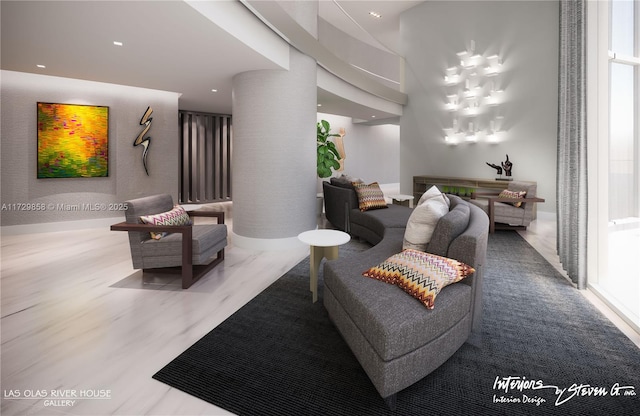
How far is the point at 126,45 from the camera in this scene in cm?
388

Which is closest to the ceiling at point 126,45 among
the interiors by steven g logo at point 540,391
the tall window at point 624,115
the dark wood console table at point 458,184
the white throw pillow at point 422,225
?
the white throw pillow at point 422,225

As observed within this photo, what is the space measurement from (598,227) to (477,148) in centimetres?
546

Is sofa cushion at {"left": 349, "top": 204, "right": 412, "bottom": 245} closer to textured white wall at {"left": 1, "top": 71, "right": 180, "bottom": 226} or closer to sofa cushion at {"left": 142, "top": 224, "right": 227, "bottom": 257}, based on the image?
sofa cushion at {"left": 142, "top": 224, "right": 227, "bottom": 257}

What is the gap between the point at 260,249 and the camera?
184 inches

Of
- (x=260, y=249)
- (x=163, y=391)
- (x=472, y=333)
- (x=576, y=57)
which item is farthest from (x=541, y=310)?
(x=260, y=249)

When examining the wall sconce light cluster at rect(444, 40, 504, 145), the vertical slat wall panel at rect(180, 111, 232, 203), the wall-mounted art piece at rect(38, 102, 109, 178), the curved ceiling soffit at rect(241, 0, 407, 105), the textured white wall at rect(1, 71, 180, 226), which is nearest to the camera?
the curved ceiling soffit at rect(241, 0, 407, 105)

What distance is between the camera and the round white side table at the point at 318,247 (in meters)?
2.89

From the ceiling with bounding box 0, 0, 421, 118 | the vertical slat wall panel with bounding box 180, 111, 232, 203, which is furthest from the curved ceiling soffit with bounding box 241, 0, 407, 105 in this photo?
the vertical slat wall panel with bounding box 180, 111, 232, 203

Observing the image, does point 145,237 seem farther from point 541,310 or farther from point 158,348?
point 541,310

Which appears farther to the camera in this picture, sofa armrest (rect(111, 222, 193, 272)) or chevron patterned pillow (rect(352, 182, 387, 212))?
chevron patterned pillow (rect(352, 182, 387, 212))

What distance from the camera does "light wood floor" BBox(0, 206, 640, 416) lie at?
171 centimetres

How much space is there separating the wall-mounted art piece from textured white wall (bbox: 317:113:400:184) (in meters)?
6.13

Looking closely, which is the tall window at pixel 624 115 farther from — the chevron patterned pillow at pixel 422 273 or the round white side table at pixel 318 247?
the round white side table at pixel 318 247

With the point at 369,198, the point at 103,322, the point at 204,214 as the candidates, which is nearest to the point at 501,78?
the point at 369,198
